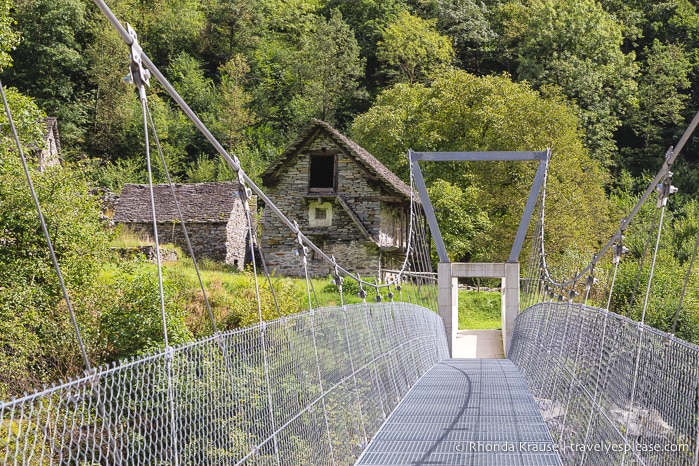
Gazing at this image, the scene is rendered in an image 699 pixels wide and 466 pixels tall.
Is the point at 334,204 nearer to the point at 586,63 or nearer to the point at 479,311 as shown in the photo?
the point at 479,311

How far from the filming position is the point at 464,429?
5465 millimetres

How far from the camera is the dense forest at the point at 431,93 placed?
22156mm

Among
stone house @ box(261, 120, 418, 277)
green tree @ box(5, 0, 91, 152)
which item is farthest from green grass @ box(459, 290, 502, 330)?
green tree @ box(5, 0, 91, 152)

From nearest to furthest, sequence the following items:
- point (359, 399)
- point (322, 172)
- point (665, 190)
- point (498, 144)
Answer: point (665, 190)
point (359, 399)
point (322, 172)
point (498, 144)

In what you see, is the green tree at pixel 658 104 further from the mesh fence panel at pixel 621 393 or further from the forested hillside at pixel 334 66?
the mesh fence panel at pixel 621 393

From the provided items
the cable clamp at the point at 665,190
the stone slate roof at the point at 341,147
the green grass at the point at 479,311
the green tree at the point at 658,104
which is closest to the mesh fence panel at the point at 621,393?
the cable clamp at the point at 665,190

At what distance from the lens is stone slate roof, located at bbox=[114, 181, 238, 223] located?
22.3 metres

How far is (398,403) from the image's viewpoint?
6.50 metres

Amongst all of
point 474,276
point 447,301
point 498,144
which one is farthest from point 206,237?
point 474,276

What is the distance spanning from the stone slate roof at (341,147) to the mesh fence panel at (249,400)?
47.0 ft

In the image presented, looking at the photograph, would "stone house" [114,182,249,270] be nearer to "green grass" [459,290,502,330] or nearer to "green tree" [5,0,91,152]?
"green grass" [459,290,502,330]

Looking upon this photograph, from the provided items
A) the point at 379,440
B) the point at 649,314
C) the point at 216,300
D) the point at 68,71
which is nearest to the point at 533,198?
the point at 649,314

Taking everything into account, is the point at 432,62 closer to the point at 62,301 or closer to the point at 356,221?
the point at 356,221

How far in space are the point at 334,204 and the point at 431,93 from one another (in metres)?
5.79
